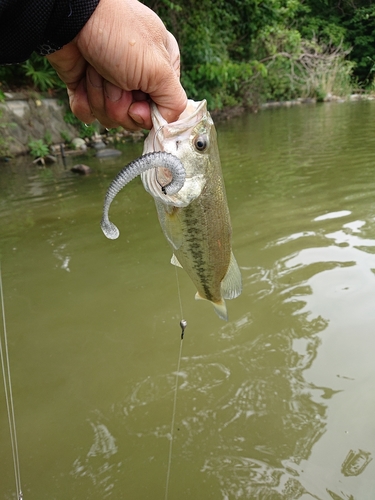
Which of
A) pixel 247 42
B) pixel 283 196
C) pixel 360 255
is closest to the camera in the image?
pixel 360 255

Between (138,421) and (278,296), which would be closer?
(138,421)

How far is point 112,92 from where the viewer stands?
176 cm

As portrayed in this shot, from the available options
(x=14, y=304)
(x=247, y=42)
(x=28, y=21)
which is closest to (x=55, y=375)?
(x=14, y=304)

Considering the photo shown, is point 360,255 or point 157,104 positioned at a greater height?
point 157,104

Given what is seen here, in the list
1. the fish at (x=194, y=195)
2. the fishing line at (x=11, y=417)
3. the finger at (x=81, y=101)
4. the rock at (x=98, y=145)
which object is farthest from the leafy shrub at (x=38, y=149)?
the fish at (x=194, y=195)

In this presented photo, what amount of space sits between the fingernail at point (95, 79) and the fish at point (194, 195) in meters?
0.28

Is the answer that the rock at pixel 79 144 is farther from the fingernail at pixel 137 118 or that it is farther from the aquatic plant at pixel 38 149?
the fingernail at pixel 137 118

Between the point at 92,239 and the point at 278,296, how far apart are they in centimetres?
239

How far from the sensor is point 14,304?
3.68 m

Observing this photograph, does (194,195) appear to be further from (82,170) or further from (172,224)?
(82,170)

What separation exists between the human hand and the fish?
9 centimetres

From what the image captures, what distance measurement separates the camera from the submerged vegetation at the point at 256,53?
45.3 ft

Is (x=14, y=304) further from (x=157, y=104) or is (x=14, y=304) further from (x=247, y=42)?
(x=247, y=42)

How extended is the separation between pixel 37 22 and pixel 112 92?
40 centimetres
